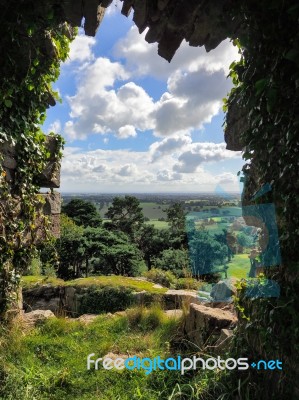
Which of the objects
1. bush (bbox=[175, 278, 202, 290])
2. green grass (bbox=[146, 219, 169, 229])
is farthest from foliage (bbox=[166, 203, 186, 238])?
bush (bbox=[175, 278, 202, 290])

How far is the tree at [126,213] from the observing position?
2452 cm

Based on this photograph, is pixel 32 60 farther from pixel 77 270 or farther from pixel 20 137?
pixel 77 270

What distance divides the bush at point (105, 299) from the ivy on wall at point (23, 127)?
344 centimetres

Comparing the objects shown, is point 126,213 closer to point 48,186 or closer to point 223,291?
point 223,291

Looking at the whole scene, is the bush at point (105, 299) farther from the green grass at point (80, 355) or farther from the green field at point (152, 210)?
the green field at point (152, 210)

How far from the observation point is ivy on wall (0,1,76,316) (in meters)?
2.85

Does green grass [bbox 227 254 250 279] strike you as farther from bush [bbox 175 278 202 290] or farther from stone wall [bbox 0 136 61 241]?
bush [bbox 175 278 202 290]

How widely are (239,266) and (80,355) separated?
7.16 ft

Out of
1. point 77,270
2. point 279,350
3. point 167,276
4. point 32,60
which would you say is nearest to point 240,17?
point 32,60

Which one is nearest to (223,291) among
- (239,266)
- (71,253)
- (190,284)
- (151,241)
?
(239,266)

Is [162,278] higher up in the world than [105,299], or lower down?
lower down

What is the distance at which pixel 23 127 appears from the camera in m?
3.71

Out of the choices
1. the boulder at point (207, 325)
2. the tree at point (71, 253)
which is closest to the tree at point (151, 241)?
the tree at point (71, 253)

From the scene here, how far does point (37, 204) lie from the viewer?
14.4ft
